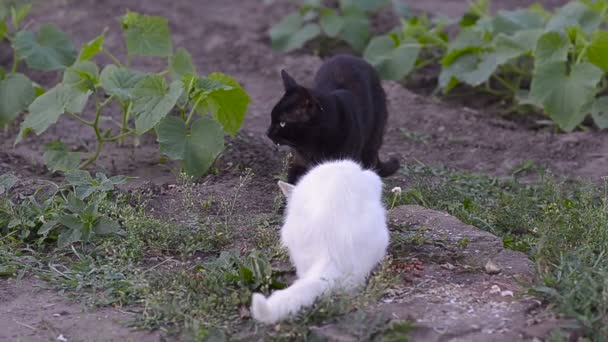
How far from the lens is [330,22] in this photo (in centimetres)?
722

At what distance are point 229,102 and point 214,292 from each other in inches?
63.6

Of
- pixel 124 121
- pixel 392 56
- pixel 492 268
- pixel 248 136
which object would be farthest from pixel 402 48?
pixel 492 268

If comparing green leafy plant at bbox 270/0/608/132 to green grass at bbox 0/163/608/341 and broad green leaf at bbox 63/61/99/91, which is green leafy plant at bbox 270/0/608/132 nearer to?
green grass at bbox 0/163/608/341

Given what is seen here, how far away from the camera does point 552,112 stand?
5.54 meters

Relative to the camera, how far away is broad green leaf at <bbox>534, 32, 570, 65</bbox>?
5.66m

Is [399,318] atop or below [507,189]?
atop

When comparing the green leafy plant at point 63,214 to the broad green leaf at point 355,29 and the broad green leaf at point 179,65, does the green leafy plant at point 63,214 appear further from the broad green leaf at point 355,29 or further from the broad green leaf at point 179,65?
the broad green leaf at point 355,29

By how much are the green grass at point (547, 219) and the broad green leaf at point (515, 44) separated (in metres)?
0.92

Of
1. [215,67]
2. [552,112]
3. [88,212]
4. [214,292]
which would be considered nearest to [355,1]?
[215,67]

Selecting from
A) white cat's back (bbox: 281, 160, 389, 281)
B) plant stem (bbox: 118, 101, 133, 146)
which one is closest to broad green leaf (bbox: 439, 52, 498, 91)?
plant stem (bbox: 118, 101, 133, 146)

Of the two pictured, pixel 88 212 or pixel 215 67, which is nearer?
pixel 88 212

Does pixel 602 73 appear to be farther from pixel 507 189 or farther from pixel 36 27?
pixel 36 27

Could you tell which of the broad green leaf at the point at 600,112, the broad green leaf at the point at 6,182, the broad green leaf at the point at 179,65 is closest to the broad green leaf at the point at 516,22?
the broad green leaf at the point at 600,112

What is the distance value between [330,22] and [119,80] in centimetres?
273
